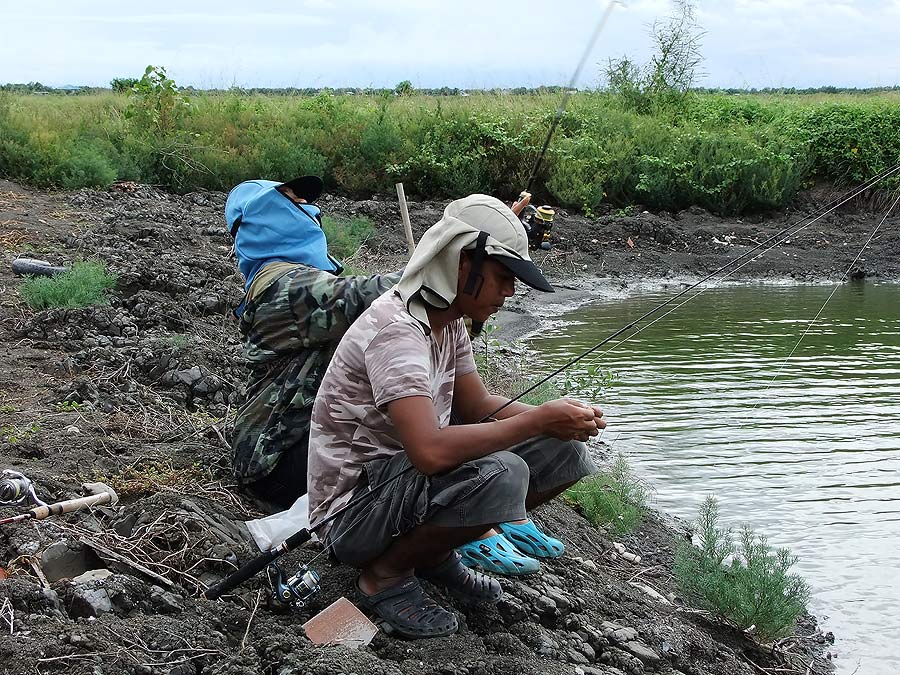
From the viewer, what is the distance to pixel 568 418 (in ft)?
9.78

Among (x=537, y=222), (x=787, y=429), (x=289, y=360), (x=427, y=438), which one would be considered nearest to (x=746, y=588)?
(x=537, y=222)

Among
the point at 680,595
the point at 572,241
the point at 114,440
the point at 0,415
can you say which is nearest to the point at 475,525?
the point at 680,595

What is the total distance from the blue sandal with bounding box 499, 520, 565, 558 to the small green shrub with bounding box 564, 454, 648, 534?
1.11 m

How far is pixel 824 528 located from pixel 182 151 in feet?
38.1

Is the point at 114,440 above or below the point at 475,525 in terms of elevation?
below

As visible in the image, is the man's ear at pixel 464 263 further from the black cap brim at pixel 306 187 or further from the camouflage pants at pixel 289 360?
the black cap brim at pixel 306 187

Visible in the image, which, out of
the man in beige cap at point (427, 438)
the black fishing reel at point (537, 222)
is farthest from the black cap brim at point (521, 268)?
the black fishing reel at point (537, 222)

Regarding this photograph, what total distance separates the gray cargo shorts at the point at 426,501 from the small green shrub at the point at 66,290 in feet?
13.4

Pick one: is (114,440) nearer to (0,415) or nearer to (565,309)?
(0,415)

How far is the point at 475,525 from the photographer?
9.60 ft

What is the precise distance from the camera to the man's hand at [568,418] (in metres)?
2.97

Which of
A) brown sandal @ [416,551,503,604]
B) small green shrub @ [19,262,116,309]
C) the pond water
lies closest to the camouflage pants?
brown sandal @ [416,551,503,604]

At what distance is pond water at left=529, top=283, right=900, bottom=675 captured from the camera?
490 cm

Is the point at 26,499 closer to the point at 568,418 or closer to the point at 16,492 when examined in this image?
the point at 16,492
